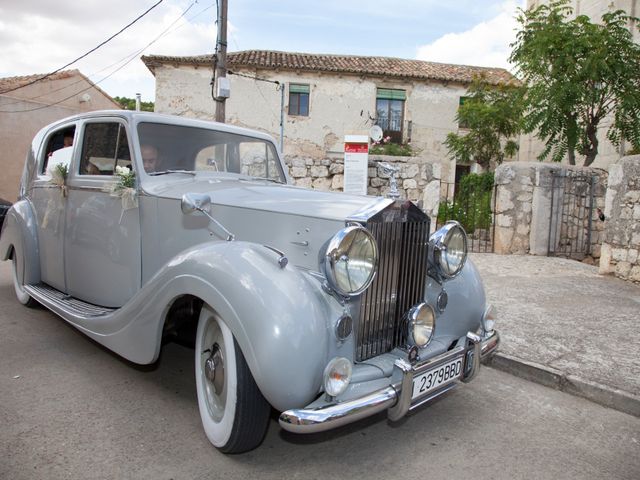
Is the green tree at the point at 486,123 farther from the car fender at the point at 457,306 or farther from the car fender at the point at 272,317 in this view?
the car fender at the point at 272,317

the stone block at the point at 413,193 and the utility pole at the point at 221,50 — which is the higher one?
the utility pole at the point at 221,50

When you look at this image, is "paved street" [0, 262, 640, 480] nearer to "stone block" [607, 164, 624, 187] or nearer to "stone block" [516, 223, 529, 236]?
"stone block" [607, 164, 624, 187]

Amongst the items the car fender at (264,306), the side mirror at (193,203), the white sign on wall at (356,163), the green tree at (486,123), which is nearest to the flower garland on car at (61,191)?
the side mirror at (193,203)

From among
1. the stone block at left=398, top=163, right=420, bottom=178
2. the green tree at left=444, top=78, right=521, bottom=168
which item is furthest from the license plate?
the green tree at left=444, top=78, right=521, bottom=168

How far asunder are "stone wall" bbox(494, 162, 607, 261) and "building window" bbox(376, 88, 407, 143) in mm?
11160

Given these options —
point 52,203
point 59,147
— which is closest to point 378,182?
point 59,147

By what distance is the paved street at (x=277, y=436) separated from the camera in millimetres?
2068

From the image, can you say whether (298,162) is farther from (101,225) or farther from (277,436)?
(277,436)

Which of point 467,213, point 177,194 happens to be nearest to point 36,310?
point 177,194

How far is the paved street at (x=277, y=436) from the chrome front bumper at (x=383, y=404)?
1.07ft

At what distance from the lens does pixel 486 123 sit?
15.1 meters

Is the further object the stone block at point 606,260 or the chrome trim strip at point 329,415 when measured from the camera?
the stone block at point 606,260

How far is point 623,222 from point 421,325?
5.04 meters

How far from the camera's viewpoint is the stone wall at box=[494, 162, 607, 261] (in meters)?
7.82
